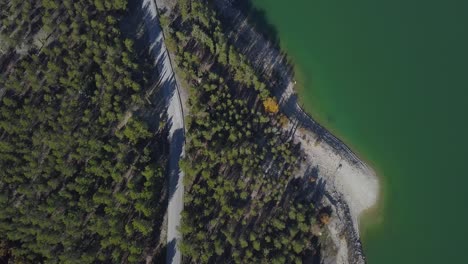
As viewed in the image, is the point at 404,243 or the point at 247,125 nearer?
the point at 247,125

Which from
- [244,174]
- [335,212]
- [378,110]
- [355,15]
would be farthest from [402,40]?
[244,174]

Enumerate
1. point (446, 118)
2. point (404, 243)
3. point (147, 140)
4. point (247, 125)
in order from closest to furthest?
point (147, 140), point (247, 125), point (404, 243), point (446, 118)

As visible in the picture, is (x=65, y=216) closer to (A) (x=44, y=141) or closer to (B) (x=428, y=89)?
(A) (x=44, y=141)

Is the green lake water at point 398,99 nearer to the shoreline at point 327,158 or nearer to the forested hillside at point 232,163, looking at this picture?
the shoreline at point 327,158

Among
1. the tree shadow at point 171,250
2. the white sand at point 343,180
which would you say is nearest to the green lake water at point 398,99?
the white sand at point 343,180

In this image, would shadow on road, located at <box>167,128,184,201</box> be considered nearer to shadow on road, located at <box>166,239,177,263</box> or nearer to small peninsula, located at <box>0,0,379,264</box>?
small peninsula, located at <box>0,0,379,264</box>

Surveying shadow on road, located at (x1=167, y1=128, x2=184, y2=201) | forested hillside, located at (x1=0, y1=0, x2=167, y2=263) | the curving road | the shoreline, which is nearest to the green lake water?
the shoreline
